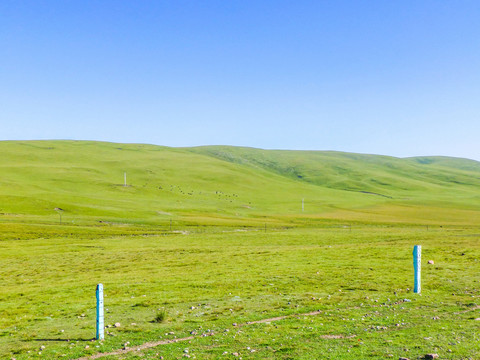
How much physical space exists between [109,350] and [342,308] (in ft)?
37.1

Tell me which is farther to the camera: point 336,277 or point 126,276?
point 126,276

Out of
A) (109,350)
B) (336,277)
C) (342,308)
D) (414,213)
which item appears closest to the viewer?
(109,350)

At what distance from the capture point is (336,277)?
29.1m

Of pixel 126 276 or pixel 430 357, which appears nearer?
pixel 430 357

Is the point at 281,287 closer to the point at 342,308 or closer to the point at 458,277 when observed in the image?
the point at 342,308

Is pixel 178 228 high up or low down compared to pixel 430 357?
down

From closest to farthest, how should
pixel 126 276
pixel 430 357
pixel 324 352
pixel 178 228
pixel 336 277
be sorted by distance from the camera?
1. pixel 430 357
2. pixel 324 352
3. pixel 336 277
4. pixel 126 276
5. pixel 178 228

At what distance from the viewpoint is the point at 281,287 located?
26.3 metres

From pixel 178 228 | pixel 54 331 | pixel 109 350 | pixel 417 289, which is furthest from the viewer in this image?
pixel 178 228

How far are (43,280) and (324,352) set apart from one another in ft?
92.7

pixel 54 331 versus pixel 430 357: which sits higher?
pixel 430 357

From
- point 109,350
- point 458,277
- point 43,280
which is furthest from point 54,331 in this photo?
point 458,277

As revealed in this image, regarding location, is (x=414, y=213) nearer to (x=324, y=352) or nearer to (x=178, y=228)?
(x=178, y=228)

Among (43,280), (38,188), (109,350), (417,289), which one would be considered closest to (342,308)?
(417,289)
